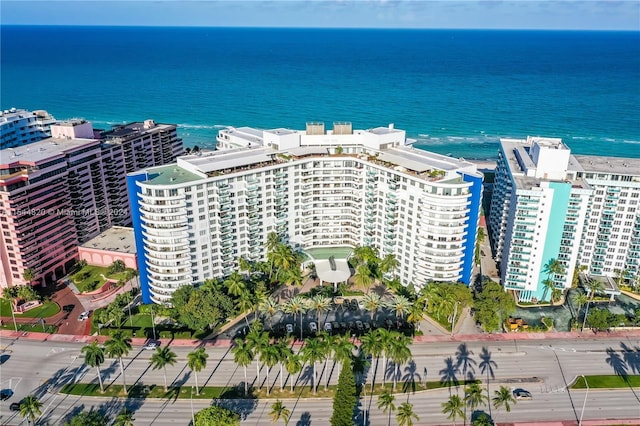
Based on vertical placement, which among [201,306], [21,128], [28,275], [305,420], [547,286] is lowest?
[305,420]

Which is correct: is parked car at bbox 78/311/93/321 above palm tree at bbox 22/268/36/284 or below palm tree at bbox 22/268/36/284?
below

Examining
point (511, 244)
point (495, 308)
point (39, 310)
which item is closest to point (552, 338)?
point (495, 308)

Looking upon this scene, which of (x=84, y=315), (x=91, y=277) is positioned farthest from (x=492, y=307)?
(x=91, y=277)

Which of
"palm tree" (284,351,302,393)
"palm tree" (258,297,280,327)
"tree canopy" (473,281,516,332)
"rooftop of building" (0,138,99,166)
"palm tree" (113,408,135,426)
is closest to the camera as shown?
"palm tree" (113,408,135,426)

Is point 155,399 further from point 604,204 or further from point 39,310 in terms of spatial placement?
point 604,204

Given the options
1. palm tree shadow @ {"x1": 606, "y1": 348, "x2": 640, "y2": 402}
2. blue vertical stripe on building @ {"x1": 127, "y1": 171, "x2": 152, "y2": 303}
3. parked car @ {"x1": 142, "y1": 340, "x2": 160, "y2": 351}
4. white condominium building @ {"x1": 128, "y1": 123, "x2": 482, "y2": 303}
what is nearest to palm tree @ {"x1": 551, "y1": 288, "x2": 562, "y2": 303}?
palm tree shadow @ {"x1": 606, "y1": 348, "x2": 640, "y2": 402}

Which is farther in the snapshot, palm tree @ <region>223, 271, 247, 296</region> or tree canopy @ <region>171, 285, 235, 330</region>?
palm tree @ <region>223, 271, 247, 296</region>

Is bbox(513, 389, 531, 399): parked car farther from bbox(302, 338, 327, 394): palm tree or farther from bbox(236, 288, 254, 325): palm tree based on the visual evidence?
bbox(236, 288, 254, 325): palm tree

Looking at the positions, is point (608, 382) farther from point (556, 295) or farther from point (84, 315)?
point (84, 315)
